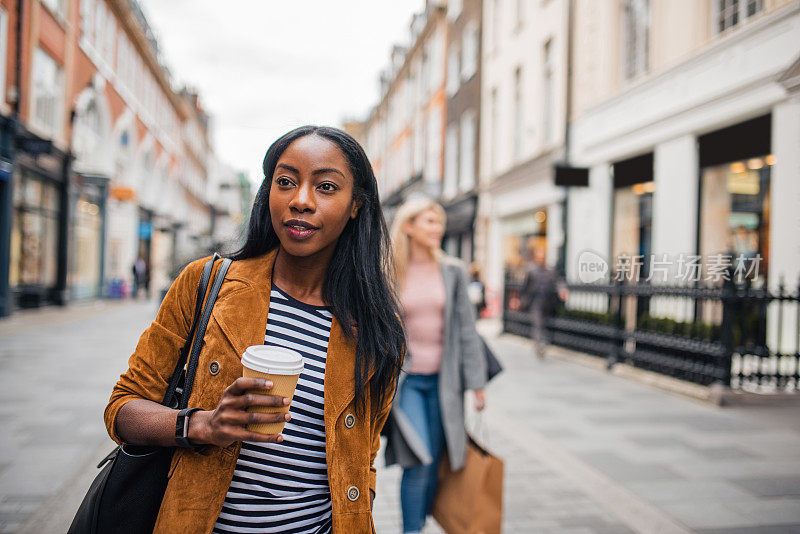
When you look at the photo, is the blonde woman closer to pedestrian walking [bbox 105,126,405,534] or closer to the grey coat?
the grey coat

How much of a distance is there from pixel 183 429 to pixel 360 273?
0.61 meters

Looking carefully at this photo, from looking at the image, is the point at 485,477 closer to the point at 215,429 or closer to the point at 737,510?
the point at 737,510

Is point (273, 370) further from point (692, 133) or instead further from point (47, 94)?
point (47, 94)

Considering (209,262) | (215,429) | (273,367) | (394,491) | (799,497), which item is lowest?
(394,491)

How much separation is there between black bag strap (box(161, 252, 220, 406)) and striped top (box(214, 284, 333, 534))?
0.16 m

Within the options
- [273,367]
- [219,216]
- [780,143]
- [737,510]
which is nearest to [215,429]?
[273,367]

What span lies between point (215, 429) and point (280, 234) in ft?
1.60

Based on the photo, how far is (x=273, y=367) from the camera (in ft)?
3.73

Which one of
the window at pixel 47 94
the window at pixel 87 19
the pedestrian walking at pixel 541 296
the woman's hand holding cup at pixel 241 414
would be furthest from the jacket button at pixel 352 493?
the window at pixel 47 94

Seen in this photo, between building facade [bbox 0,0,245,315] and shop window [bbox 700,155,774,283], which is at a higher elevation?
building facade [bbox 0,0,245,315]

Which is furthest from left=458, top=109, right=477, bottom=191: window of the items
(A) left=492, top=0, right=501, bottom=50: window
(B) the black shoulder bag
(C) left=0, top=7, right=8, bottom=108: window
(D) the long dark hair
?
(B) the black shoulder bag

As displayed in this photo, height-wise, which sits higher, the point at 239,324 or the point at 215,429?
the point at 239,324

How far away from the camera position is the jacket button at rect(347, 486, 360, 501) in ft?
4.86

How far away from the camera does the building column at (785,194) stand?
7.20 feet
